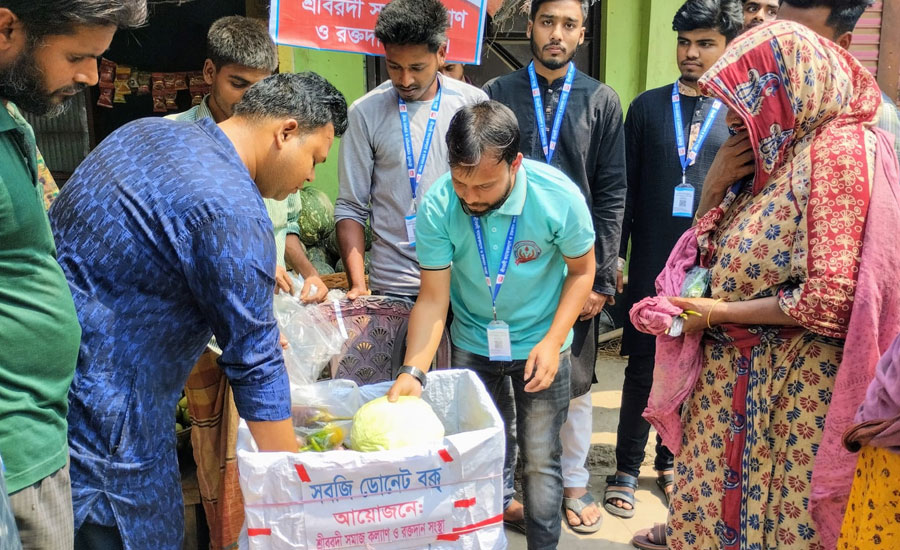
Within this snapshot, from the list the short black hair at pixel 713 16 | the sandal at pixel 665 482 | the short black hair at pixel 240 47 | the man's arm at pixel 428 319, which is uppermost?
the short black hair at pixel 713 16

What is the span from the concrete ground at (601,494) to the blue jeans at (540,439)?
25.9 inches

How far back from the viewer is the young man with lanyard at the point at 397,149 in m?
3.24

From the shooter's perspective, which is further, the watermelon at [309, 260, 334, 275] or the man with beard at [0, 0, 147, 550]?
the watermelon at [309, 260, 334, 275]

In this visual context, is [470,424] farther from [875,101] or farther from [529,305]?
[875,101]

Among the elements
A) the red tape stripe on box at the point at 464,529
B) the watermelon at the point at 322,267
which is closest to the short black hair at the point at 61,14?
the red tape stripe on box at the point at 464,529

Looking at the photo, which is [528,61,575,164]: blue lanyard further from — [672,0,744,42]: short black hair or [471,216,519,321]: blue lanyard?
[471,216,519,321]: blue lanyard

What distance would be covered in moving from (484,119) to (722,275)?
89 cm

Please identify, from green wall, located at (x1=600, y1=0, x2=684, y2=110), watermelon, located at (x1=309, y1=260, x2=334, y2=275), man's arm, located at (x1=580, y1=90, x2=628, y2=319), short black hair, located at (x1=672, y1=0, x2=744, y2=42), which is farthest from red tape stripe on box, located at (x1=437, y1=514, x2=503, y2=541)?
green wall, located at (x1=600, y1=0, x2=684, y2=110)

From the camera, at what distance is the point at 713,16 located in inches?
147

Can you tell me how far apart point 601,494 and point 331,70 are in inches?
135

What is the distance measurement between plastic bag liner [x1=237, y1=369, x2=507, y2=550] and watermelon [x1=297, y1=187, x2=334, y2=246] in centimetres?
345

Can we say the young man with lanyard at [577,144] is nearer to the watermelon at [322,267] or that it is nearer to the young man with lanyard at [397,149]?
the young man with lanyard at [397,149]

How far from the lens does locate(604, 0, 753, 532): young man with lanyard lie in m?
3.64

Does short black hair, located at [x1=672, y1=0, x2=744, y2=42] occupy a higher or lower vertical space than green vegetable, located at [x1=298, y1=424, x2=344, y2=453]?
higher
